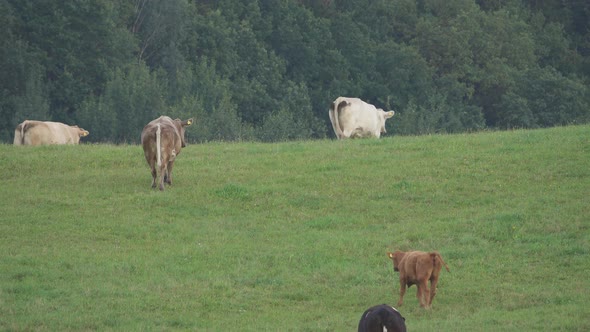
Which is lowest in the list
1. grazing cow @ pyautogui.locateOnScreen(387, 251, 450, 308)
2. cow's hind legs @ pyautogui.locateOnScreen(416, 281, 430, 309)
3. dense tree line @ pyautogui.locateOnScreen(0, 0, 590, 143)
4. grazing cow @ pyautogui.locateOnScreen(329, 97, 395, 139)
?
cow's hind legs @ pyautogui.locateOnScreen(416, 281, 430, 309)

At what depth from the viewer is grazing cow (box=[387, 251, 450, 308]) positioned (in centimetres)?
1733

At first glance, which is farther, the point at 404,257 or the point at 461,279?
the point at 461,279

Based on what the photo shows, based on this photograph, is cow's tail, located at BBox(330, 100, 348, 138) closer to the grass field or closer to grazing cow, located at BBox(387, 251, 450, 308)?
the grass field

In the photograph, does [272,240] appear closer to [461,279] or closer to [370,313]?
[461,279]

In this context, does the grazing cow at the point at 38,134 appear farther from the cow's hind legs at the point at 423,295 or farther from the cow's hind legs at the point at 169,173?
the cow's hind legs at the point at 423,295

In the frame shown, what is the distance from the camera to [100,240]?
2167 centimetres

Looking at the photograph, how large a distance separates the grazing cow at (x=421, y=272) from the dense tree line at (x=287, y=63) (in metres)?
39.2

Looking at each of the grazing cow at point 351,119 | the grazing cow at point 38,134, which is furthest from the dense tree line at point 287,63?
the grazing cow at point 351,119

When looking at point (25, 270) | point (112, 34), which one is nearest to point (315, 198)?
point (25, 270)

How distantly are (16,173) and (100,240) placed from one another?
6.14 metres

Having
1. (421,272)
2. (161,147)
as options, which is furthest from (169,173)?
(421,272)

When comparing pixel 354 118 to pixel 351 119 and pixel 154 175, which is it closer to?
pixel 351 119

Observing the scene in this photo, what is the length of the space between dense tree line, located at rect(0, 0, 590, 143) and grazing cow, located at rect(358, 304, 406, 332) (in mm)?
41744

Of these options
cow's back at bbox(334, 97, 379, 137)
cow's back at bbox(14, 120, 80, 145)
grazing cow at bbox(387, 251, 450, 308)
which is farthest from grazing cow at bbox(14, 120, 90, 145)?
grazing cow at bbox(387, 251, 450, 308)
